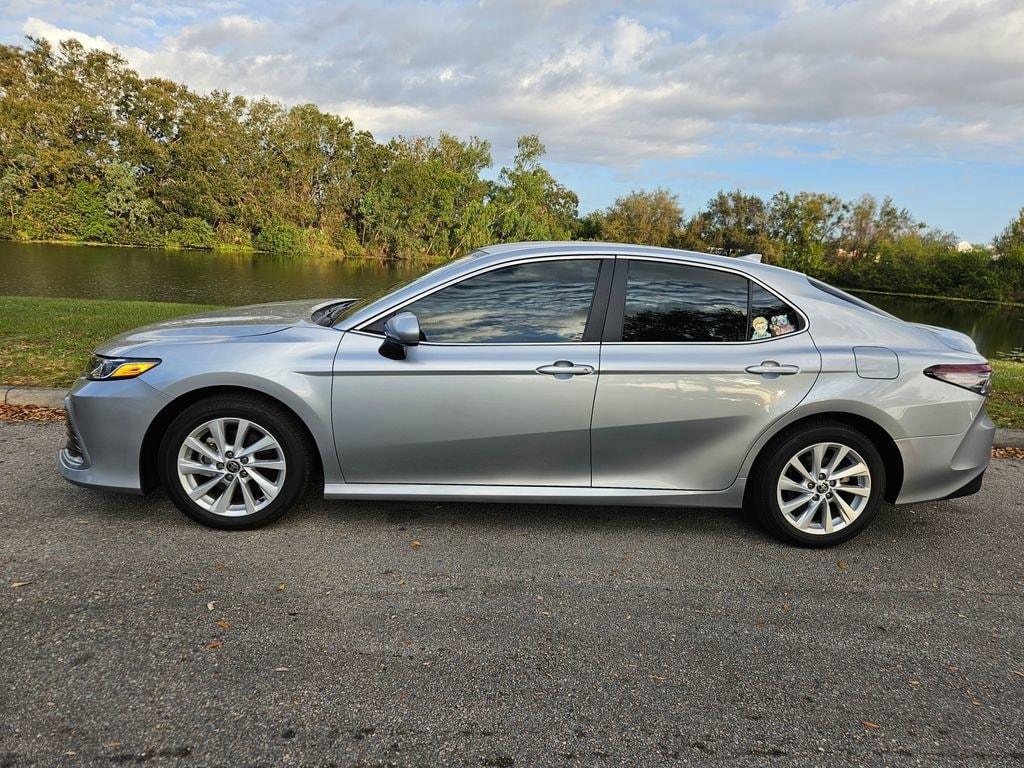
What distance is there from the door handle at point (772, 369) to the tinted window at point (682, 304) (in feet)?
0.66

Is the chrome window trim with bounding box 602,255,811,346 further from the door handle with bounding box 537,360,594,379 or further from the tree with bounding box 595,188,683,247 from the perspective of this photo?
the tree with bounding box 595,188,683,247

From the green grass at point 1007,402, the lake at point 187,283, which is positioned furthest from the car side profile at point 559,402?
the lake at point 187,283

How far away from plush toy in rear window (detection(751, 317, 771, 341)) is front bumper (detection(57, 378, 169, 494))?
317cm

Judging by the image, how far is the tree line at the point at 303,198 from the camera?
5131cm

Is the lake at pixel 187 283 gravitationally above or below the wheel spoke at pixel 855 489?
above

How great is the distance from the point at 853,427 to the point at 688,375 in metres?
1.03

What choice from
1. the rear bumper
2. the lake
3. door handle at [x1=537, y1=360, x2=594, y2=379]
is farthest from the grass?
the lake

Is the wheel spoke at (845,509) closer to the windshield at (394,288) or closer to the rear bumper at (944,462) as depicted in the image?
the rear bumper at (944,462)

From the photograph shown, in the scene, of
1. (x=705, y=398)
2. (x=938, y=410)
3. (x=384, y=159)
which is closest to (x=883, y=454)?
(x=938, y=410)

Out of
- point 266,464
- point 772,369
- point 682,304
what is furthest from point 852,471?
point 266,464

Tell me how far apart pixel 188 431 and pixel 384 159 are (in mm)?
72159

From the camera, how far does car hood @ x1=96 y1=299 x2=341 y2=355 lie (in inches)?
141

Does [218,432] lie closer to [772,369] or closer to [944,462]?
[772,369]

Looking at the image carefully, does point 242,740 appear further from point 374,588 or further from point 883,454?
point 883,454
